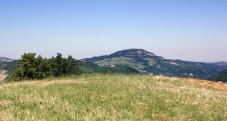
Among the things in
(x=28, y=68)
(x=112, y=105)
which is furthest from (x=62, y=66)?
(x=112, y=105)

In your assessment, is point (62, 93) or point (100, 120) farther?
point (62, 93)

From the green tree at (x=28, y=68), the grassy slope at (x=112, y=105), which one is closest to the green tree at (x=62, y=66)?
the green tree at (x=28, y=68)

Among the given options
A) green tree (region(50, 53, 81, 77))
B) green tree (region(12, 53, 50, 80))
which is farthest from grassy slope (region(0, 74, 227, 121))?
green tree (region(50, 53, 81, 77))

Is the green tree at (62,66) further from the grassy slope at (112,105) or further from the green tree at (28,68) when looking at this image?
the grassy slope at (112,105)

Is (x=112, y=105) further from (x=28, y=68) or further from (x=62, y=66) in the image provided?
(x=62, y=66)

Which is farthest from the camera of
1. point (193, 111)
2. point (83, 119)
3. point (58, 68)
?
point (58, 68)

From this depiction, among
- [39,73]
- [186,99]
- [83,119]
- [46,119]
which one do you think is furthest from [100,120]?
[39,73]

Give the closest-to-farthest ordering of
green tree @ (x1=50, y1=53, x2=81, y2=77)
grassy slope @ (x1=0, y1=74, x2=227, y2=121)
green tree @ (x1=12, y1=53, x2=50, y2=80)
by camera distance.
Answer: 1. grassy slope @ (x1=0, y1=74, x2=227, y2=121)
2. green tree @ (x1=12, y1=53, x2=50, y2=80)
3. green tree @ (x1=50, y1=53, x2=81, y2=77)

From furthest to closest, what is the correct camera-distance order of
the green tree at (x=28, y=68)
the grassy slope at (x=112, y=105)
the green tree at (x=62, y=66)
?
1. the green tree at (x=62, y=66)
2. the green tree at (x=28, y=68)
3. the grassy slope at (x=112, y=105)

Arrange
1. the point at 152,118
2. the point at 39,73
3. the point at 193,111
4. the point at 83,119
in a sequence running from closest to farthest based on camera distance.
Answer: the point at 83,119 < the point at 152,118 < the point at 193,111 < the point at 39,73

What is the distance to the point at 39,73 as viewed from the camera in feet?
242

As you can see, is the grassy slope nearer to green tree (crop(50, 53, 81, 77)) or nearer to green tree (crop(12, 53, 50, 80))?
green tree (crop(12, 53, 50, 80))

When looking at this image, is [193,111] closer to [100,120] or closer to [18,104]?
[100,120]

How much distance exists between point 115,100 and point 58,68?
74046 millimetres
